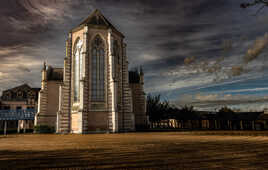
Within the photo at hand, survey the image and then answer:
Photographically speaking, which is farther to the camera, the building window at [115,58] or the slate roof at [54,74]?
the slate roof at [54,74]

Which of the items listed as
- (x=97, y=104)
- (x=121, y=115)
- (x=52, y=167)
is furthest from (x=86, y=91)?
(x=52, y=167)

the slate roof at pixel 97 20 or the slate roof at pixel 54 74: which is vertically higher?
the slate roof at pixel 97 20

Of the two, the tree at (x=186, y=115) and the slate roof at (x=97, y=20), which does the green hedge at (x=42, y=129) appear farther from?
the tree at (x=186, y=115)

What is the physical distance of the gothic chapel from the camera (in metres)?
26.7

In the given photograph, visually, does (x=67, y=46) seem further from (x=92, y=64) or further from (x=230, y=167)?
(x=230, y=167)

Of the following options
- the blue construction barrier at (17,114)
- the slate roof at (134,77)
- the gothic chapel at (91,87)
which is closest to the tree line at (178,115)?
the slate roof at (134,77)

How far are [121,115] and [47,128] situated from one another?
11235mm

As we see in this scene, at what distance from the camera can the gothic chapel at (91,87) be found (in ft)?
87.6

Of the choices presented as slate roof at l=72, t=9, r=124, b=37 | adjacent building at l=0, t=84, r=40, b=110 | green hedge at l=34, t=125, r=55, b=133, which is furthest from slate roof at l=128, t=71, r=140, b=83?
adjacent building at l=0, t=84, r=40, b=110

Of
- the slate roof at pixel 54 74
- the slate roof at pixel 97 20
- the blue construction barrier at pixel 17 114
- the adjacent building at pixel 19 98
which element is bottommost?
the blue construction barrier at pixel 17 114

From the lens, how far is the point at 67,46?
100ft

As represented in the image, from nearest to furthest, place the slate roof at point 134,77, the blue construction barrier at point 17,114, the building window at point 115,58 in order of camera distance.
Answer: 1. the building window at point 115,58
2. the blue construction barrier at point 17,114
3. the slate roof at point 134,77

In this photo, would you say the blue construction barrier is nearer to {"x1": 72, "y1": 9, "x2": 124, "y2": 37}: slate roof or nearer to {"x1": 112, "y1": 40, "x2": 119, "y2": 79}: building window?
{"x1": 112, "y1": 40, "x2": 119, "y2": 79}: building window

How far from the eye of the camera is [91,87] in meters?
27.5
